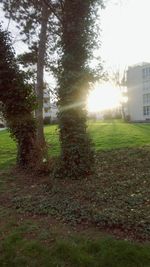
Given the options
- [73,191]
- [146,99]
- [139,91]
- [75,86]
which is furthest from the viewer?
[139,91]

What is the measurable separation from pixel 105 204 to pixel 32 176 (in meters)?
3.68

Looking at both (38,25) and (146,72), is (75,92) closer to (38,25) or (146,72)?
(38,25)

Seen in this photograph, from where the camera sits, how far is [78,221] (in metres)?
5.42

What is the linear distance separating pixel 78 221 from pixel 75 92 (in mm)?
3840

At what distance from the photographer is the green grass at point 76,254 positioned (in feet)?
13.8

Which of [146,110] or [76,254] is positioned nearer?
[76,254]

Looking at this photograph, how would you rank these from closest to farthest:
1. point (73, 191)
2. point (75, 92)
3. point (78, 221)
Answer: point (78, 221)
point (73, 191)
point (75, 92)

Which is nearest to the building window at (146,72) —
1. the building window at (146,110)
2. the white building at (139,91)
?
the white building at (139,91)

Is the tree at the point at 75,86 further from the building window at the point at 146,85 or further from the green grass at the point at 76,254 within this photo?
the building window at the point at 146,85

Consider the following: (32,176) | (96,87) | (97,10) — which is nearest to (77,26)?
(97,10)

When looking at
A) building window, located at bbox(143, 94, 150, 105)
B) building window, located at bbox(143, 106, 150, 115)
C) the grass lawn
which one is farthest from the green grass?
building window, located at bbox(143, 94, 150, 105)

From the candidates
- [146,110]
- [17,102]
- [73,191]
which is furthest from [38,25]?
[146,110]

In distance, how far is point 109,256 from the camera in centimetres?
432

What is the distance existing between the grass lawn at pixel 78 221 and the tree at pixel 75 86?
618 mm
